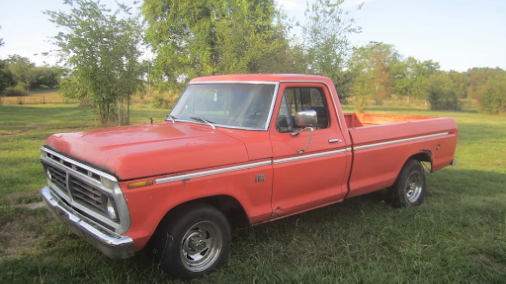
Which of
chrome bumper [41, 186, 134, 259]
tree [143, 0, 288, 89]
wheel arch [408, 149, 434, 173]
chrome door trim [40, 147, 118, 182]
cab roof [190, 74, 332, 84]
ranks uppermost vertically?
tree [143, 0, 288, 89]

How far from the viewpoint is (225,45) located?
1082 cm

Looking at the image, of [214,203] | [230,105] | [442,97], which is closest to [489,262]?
[214,203]

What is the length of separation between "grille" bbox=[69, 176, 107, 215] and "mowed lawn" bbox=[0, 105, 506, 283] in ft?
2.16

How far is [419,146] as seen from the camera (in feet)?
18.2

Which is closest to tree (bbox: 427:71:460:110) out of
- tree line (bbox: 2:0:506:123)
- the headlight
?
tree line (bbox: 2:0:506:123)

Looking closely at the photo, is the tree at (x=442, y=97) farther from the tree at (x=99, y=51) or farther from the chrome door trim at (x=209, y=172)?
the chrome door trim at (x=209, y=172)

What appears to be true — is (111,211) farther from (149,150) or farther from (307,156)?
(307,156)

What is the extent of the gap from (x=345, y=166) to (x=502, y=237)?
2076 millimetres

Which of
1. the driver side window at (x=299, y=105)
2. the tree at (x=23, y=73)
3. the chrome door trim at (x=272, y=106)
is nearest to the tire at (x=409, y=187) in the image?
the driver side window at (x=299, y=105)

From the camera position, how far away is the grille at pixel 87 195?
302cm

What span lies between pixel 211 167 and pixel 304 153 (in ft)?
4.03

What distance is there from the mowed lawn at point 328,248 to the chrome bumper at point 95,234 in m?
0.43

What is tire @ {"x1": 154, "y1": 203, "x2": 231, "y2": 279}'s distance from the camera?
10.4 ft

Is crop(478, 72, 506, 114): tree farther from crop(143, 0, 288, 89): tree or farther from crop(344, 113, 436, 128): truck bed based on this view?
A: crop(344, 113, 436, 128): truck bed
